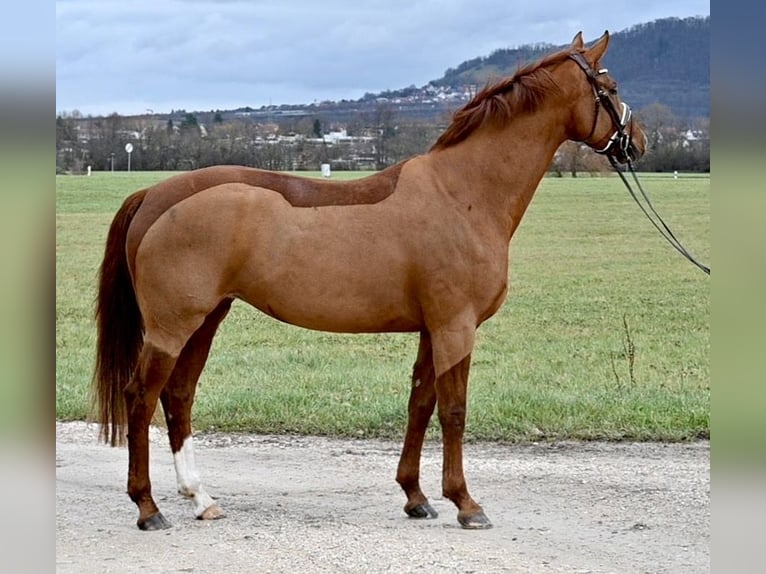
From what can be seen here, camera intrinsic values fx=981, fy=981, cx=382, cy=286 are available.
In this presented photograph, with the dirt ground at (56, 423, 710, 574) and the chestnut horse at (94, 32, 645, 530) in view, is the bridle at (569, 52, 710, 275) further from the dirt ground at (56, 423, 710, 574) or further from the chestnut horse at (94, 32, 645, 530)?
the dirt ground at (56, 423, 710, 574)

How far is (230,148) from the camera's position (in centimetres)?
2325

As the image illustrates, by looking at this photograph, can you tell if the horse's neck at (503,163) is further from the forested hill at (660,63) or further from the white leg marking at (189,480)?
the forested hill at (660,63)

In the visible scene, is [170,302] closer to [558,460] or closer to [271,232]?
[271,232]

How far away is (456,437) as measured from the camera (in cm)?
509

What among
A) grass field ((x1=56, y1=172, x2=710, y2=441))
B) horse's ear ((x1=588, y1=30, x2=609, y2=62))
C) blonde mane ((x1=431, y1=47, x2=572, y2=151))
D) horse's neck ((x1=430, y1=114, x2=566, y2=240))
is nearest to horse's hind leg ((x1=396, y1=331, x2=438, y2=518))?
horse's neck ((x1=430, y1=114, x2=566, y2=240))

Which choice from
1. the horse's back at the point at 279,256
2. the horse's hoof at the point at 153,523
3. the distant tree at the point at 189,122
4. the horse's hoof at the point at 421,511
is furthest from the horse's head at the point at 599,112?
the distant tree at the point at 189,122

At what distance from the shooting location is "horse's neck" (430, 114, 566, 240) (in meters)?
5.20

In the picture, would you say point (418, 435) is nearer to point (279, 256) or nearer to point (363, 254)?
point (363, 254)

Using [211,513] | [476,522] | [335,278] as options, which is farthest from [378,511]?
[335,278]

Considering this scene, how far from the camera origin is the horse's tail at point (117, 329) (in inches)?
210

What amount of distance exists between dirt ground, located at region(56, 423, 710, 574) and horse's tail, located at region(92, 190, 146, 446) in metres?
0.62

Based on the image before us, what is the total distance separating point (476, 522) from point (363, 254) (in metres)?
1.51
